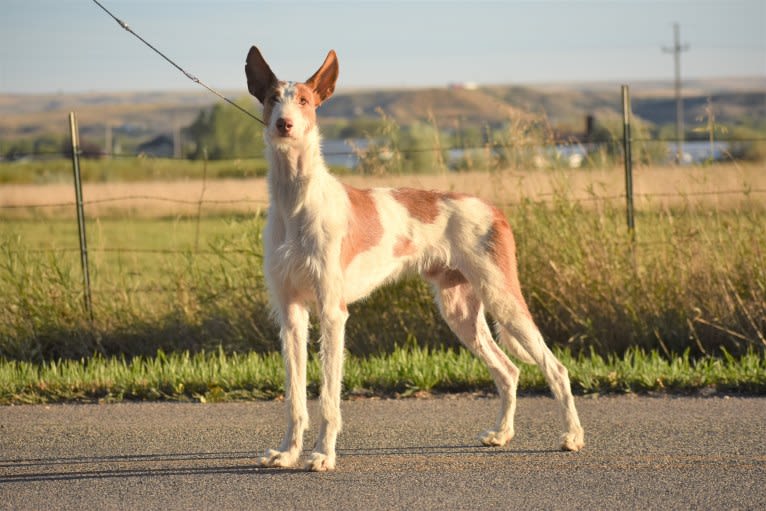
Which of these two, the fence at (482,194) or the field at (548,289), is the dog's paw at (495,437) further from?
the fence at (482,194)

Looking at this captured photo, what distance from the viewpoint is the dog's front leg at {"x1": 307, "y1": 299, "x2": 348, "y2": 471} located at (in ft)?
19.6

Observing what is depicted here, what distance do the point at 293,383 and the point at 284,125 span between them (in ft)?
4.82

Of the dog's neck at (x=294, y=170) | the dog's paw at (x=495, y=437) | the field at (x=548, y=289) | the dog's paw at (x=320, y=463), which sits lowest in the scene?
the dog's paw at (x=495, y=437)

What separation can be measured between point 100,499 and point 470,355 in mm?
3650

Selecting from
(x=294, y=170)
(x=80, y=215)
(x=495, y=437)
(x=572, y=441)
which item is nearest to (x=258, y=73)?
(x=294, y=170)

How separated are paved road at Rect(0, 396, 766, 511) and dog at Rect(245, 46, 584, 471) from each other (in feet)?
1.02

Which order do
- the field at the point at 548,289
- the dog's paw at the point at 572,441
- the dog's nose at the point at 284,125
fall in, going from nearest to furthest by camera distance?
1. the dog's nose at the point at 284,125
2. the dog's paw at the point at 572,441
3. the field at the point at 548,289

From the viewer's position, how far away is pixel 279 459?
5992mm

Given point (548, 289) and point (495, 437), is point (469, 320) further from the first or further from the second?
point (548, 289)

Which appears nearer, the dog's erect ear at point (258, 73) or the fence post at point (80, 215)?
the dog's erect ear at point (258, 73)

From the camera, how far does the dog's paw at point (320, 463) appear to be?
19.4 feet

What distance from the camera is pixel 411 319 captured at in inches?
363

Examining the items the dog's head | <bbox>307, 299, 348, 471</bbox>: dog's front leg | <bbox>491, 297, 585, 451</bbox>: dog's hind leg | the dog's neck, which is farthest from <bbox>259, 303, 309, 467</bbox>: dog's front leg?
<bbox>491, 297, 585, 451</bbox>: dog's hind leg

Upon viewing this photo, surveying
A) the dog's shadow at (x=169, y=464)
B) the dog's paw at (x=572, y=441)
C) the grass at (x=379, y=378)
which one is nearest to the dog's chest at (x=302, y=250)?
the dog's shadow at (x=169, y=464)
